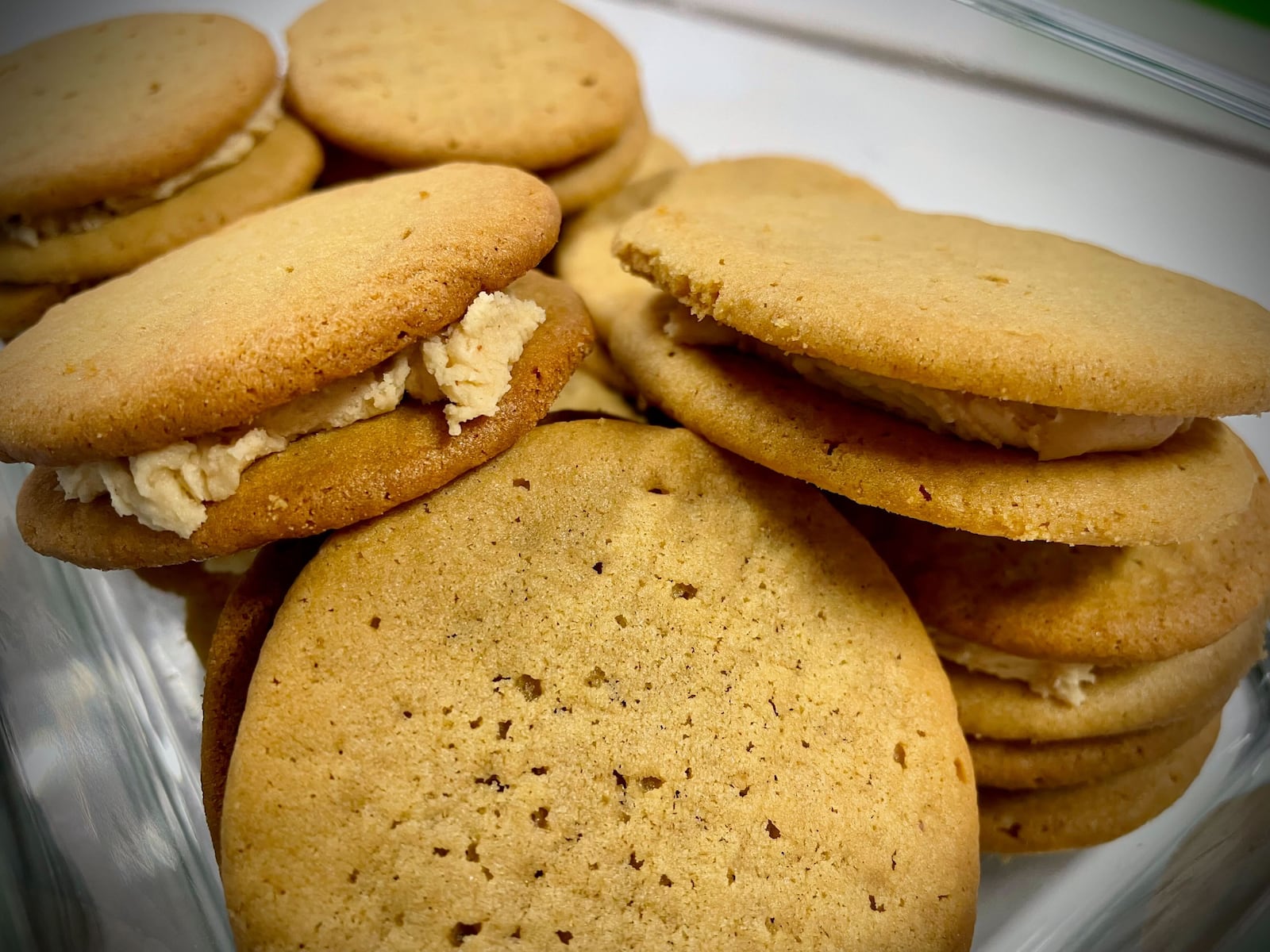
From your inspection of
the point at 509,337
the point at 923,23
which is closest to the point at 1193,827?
the point at 509,337

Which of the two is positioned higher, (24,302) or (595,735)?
(595,735)

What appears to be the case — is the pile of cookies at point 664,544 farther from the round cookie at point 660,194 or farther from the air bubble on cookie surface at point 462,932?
the round cookie at point 660,194

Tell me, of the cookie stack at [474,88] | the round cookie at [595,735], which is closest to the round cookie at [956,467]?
the round cookie at [595,735]

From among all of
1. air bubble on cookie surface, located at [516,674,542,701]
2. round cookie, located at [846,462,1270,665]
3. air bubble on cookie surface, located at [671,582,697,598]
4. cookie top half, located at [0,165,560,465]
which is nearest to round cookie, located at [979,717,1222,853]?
round cookie, located at [846,462,1270,665]

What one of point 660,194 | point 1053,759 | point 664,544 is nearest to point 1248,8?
point 660,194

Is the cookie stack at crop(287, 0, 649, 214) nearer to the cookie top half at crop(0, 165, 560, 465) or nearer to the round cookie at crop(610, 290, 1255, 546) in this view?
the cookie top half at crop(0, 165, 560, 465)

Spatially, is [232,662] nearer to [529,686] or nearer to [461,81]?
[529,686]
